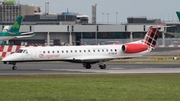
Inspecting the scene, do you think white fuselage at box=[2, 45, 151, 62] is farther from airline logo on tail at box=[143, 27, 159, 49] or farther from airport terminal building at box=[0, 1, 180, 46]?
airport terminal building at box=[0, 1, 180, 46]

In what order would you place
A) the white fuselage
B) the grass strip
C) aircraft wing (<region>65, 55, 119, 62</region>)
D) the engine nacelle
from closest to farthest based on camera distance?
the grass strip < the white fuselage < aircraft wing (<region>65, 55, 119, 62</region>) < the engine nacelle

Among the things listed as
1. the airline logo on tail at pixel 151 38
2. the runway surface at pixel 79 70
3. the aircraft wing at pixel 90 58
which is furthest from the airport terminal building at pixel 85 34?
the aircraft wing at pixel 90 58

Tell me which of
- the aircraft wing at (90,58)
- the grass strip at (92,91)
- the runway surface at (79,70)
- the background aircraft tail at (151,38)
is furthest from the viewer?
the background aircraft tail at (151,38)

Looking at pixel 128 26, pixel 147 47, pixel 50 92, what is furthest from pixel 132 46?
pixel 128 26

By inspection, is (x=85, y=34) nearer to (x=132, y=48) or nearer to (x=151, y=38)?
(x=151, y=38)

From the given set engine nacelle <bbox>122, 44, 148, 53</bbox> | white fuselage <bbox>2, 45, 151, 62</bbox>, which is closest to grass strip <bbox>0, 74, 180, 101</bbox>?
white fuselage <bbox>2, 45, 151, 62</bbox>

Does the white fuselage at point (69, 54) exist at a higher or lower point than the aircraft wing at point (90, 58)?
higher

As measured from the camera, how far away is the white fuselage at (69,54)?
61406mm

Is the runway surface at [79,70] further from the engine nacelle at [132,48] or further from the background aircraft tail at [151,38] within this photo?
the background aircraft tail at [151,38]

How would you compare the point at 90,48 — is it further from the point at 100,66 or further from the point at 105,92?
the point at 105,92

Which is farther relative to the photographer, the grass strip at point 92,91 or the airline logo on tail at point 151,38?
the airline logo on tail at point 151,38

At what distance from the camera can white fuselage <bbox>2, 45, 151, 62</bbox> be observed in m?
61.4

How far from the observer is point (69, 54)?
63156 millimetres

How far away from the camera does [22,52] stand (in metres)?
61.5
